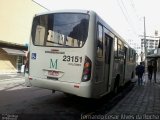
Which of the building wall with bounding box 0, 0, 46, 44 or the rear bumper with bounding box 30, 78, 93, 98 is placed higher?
the building wall with bounding box 0, 0, 46, 44

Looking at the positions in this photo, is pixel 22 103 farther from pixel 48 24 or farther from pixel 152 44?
pixel 152 44

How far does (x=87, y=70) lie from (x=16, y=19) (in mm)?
27412

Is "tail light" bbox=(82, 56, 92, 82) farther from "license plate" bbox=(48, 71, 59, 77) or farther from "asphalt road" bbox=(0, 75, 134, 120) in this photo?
"asphalt road" bbox=(0, 75, 134, 120)

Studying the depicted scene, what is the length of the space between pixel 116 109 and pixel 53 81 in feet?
7.24

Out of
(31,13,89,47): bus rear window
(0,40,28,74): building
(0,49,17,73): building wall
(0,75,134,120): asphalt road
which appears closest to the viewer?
(0,75,134,120): asphalt road

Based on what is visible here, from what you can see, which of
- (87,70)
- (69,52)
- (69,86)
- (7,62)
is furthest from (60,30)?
Result: (7,62)

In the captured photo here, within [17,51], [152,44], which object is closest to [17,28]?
[17,51]

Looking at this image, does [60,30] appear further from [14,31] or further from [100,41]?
[14,31]

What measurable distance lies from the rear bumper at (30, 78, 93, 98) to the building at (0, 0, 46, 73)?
22.6 m

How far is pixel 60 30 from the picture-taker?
9.05 m

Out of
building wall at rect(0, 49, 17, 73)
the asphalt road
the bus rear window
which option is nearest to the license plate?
the bus rear window

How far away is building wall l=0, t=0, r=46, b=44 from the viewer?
104 feet

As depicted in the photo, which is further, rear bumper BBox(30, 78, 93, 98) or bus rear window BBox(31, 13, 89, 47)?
bus rear window BBox(31, 13, 89, 47)

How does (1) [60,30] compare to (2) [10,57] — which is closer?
(1) [60,30]
